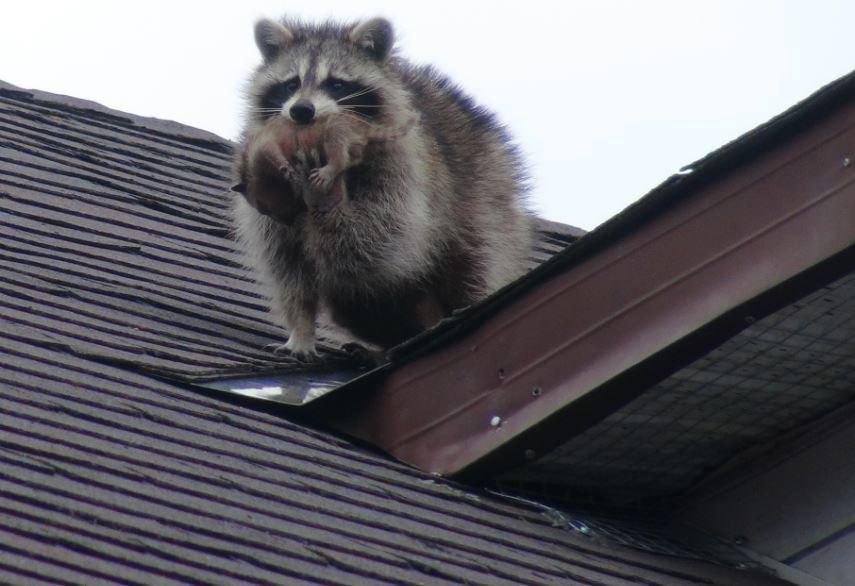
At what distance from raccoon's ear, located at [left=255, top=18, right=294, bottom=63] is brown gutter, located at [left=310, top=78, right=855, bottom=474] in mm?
1831

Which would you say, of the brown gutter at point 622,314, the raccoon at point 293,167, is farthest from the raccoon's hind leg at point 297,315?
→ the brown gutter at point 622,314

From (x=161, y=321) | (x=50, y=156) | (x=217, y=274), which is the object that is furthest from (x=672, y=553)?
(x=50, y=156)

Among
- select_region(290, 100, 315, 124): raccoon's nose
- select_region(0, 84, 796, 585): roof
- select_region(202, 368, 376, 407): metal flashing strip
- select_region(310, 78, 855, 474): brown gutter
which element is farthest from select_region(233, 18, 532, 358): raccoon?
select_region(310, 78, 855, 474): brown gutter

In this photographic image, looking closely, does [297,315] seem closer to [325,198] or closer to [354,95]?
[325,198]

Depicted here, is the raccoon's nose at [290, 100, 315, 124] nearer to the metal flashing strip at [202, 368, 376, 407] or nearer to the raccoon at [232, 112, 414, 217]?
the raccoon at [232, 112, 414, 217]

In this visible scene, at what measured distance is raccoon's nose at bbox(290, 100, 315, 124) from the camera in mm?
4441

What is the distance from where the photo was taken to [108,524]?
251cm

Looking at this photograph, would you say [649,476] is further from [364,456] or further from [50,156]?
[50,156]

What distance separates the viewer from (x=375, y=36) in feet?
16.5

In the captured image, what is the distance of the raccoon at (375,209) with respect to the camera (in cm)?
448

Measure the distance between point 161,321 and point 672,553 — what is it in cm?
132

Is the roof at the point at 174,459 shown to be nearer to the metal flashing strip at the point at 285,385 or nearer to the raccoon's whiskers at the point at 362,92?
the metal flashing strip at the point at 285,385

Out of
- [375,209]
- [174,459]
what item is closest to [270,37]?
[375,209]

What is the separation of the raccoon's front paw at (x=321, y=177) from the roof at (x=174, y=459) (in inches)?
15.8
